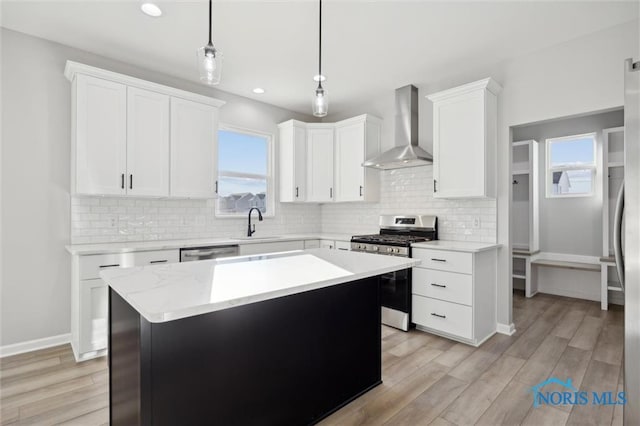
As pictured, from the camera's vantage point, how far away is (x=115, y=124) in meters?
3.11

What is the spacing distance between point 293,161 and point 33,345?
11.0 ft

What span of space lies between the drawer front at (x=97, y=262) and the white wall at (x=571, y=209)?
519 cm

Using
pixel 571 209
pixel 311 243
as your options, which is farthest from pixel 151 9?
pixel 571 209

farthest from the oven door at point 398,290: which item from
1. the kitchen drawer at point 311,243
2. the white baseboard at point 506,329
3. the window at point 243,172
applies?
the window at point 243,172

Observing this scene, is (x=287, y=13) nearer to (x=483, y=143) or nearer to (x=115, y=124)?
(x=115, y=124)

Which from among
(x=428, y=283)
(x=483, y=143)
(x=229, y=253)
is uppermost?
(x=483, y=143)

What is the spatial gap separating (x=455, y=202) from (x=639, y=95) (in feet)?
8.30

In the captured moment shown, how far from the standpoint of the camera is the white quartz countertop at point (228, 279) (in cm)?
117

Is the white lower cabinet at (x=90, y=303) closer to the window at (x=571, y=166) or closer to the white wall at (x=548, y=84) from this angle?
the white wall at (x=548, y=84)

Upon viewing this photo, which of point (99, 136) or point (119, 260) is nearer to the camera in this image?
point (119, 260)

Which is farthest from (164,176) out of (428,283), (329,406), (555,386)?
(555,386)

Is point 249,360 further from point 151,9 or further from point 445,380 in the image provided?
point 151,9

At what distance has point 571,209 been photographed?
16.1 feet

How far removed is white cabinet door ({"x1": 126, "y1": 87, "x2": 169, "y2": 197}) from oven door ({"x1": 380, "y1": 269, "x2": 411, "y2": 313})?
251cm
